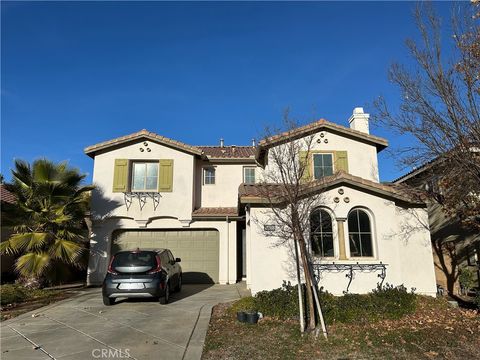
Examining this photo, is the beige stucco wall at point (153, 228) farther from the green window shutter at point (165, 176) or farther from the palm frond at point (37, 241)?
the palm frond at point (37, 241)

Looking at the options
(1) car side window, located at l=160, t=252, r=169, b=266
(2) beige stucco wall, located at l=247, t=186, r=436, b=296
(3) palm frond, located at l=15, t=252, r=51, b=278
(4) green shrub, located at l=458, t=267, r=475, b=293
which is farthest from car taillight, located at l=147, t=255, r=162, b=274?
(4) green shrub, located at l=458, t=267, r=475, b=293

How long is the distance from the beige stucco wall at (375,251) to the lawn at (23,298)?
6688 mm

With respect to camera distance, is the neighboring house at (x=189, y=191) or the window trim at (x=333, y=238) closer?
the window trim at (x=333, y=238)

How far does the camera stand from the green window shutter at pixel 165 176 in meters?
16.3

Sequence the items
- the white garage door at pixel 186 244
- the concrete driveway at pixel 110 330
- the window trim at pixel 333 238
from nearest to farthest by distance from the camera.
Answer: the concrete driveway at pixel 110 330, the window trim at pixel 333 238, the white garage door at pixel 186 244

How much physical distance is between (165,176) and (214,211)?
2.84m

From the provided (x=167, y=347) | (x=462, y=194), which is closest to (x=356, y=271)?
(x=462, y=194)

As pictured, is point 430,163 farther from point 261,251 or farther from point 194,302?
point 194,302

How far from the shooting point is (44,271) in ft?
43.5

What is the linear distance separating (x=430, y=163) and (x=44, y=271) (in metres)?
13.9

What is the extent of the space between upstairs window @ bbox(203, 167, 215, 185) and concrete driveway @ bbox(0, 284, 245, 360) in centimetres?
720

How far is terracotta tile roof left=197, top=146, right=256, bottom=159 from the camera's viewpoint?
17.9m

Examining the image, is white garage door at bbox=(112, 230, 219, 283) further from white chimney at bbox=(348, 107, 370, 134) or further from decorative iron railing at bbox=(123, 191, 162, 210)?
white chimney at bbox=(348, 107, 370, 134)

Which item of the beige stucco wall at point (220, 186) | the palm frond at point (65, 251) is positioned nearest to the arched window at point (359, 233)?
the beige stucco wall at point (220, 186)
